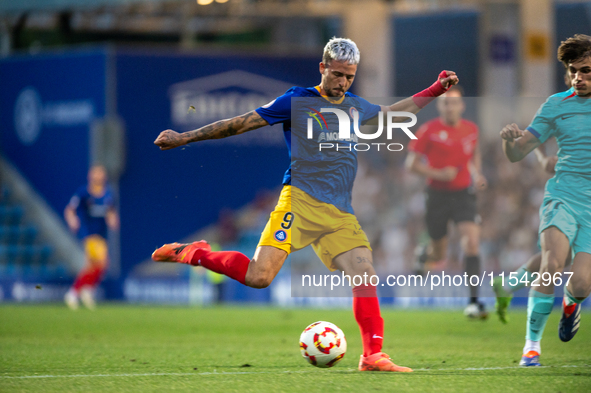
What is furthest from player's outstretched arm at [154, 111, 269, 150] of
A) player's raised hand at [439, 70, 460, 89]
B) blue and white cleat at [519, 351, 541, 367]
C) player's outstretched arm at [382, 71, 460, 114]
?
blue and white cleat at [519, 351, 541, 367]

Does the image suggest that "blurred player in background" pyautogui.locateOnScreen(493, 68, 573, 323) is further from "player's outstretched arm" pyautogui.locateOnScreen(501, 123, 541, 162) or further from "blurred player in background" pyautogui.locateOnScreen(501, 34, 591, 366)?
"player's outstretched arm" pyautogui.locateOnScreen(501, 123, 541, 162)

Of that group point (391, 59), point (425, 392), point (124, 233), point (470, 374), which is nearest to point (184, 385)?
point (425, 392)

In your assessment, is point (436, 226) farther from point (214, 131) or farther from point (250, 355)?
point (214, 131)

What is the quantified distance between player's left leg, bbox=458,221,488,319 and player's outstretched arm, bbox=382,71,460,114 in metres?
4.13

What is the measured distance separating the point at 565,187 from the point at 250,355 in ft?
9.42

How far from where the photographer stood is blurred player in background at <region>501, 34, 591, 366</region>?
5699mm

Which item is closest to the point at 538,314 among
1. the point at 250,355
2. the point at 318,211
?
the point at 318,211

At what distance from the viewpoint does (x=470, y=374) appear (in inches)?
220

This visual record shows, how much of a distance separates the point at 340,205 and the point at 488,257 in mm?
9003

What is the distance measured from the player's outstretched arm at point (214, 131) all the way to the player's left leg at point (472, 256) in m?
4.78

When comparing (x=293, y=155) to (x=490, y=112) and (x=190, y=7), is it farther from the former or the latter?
(x=190, y=7)

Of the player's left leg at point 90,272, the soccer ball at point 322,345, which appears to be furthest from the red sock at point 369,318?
the player's left leg at point 90,272

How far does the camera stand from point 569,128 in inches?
233

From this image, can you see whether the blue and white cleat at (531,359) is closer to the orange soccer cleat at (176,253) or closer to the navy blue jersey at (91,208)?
the orange soccer cleat at (176,253)
